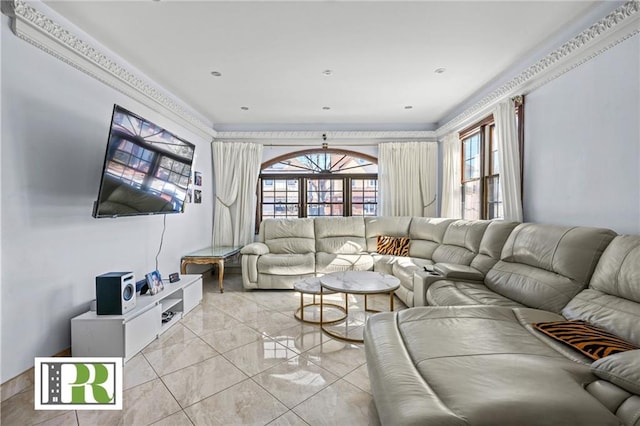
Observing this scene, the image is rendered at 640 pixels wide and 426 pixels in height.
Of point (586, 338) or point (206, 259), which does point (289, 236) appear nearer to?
point (206, 259)

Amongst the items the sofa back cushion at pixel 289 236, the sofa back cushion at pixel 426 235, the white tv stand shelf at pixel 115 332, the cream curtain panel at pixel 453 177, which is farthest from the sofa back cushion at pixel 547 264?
the white tv stand shelf at pixel 115 332

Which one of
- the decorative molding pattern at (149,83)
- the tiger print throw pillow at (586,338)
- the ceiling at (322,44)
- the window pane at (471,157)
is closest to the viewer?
the tiger print throw pillow at (586,338)

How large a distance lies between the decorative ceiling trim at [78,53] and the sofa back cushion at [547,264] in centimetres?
380

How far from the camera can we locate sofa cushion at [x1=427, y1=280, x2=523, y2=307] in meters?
2.09

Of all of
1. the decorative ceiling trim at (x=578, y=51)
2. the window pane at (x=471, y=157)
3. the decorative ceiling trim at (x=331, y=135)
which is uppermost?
the decorative ceiling trim at (x=331, y=135)

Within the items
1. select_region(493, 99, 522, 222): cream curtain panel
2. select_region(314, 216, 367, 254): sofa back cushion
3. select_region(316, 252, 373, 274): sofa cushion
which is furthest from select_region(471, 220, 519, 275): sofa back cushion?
select_region(314, 216, 367, 254): sofa back cushion

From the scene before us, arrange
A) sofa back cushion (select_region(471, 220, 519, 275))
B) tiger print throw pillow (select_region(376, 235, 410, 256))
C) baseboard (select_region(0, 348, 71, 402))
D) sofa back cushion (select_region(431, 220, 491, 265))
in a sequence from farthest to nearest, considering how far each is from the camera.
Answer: tiger print throw pillow (select_region(376, 235, 410, 256))
sofa back cushion (select_region(431, 220, 491, 265))
sofa back cushion (select_region(471, 220, 519, 275))
baseboard (select_region(0, 348, 71, 402))

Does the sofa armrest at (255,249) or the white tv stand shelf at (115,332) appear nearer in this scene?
the white tv stand shelf at (115,332)

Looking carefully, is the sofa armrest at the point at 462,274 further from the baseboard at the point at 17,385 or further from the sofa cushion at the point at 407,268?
the baseboard at the point at 17,385

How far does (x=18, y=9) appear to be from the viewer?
5.50 feet

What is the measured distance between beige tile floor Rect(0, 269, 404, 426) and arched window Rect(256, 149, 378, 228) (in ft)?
8.26

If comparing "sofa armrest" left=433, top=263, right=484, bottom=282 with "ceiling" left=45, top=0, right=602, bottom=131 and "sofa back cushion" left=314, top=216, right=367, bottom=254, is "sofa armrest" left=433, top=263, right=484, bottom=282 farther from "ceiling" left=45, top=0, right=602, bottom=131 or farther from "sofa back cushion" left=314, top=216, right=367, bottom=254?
"ceiling" left=45, top=0, right=602, bottom=131

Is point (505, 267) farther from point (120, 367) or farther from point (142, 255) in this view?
point (142, 255)

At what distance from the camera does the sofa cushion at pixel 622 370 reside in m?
0.95
